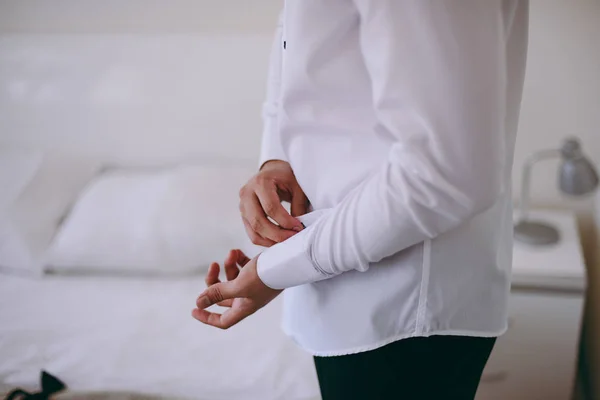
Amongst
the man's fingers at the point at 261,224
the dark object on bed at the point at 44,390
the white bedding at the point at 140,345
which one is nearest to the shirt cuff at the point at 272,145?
the man's fingers at the point at 261,224

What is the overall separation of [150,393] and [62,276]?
0.62m

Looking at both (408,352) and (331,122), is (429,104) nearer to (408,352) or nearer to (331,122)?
(331,122)

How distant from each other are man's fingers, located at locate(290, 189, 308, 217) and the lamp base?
37.7 inches

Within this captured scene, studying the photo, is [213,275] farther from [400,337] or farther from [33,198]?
[33,198]

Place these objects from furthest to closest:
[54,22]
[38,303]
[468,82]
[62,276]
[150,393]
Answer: [54,22] < [62,276] < [38,303] < [150,393] < [468,82]

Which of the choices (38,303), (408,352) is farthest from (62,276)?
(408,352)

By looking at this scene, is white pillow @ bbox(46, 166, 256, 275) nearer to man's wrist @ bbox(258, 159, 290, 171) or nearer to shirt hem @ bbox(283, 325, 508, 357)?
man's wrist @ bbox(258, 159, 290, 171)

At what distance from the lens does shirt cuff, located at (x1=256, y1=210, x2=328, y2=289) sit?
0.68 metres

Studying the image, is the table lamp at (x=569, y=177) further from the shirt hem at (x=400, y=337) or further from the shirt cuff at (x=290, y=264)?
the shirt cuff at (x=290, y=264)

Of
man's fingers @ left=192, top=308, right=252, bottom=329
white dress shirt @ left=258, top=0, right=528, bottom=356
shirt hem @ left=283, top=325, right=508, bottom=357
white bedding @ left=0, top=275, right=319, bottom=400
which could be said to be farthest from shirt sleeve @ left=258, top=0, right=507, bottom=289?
white bedding @ left=0, top=275, right=319, bottom=400

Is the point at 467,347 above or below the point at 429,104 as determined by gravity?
below

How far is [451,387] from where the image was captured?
75 cm

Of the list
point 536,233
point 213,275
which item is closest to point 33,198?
point 213,275

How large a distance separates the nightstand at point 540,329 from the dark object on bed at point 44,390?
3.32 ft
